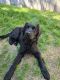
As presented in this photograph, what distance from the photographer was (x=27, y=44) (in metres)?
5.31

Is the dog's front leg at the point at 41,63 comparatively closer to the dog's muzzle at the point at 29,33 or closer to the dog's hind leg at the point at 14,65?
the dog's hind leg at the point at 14,65

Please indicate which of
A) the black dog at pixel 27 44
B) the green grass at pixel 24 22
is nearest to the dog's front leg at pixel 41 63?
the black dog at pixel 27 44

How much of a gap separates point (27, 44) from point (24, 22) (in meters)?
1.89

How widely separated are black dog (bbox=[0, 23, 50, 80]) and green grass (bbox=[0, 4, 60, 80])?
127 millimetres

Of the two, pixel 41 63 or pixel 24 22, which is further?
pixel 24 22

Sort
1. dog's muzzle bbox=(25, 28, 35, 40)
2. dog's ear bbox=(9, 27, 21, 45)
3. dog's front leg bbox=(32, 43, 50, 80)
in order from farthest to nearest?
dog's ear bbox=(9, 27, 21, 45) < dog's front leg bbox=(32, 43, 50, 80) < dog's muzzle bbox=(25, 28, 35, 40)

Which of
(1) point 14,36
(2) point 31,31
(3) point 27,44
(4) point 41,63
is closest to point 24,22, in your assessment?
(1) point 14,36

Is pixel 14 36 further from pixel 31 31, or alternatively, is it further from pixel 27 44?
pixel 31 31

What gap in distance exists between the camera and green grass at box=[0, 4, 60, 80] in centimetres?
554

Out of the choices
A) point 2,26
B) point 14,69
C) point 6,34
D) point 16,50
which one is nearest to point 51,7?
point 2,26

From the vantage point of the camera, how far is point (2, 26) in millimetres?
7145

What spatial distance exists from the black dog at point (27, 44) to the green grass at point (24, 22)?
13cm

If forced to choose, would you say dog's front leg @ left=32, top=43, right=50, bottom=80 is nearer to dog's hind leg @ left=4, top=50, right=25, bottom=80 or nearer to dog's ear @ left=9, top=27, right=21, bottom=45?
dog's hind leg @ left=4, top=50, right=25, bottom=80

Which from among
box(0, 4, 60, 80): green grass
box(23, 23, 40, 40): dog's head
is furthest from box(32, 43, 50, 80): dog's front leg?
box(23, 23, 40, 40): dog's head
